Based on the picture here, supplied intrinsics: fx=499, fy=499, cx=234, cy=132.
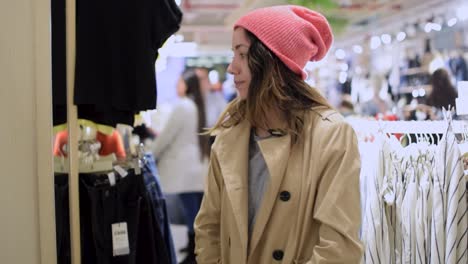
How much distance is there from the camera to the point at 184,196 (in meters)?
4.33

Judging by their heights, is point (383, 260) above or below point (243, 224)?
below

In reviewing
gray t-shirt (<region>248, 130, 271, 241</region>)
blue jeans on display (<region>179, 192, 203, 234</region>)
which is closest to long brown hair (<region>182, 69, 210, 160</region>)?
blue jeans on display (<region>179, 192, 203, 234</region>)

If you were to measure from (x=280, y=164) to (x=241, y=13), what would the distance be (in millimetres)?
2404

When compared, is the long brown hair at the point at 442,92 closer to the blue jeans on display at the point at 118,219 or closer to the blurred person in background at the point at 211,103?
the blurred person in background at the point at 211,103

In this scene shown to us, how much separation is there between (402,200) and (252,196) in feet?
1.86

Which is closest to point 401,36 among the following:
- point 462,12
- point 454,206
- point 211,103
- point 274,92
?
point 462,12

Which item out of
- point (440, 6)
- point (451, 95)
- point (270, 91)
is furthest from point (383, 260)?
point (440, 6)

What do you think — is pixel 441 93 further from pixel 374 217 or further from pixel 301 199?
pixel 301 199

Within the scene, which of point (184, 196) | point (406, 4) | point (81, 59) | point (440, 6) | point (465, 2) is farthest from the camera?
point (406, 4)

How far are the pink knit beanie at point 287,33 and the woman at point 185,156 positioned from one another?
269 cm

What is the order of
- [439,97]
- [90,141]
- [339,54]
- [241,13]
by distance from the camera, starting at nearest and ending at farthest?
[90,141] → [439,97] → [241,13] → [339,54]

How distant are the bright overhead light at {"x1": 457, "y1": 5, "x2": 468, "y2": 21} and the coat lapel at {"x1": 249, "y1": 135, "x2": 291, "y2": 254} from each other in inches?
167

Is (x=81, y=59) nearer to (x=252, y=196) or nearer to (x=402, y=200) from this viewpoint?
(x=252, y=196)

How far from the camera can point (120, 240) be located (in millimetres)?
2107
